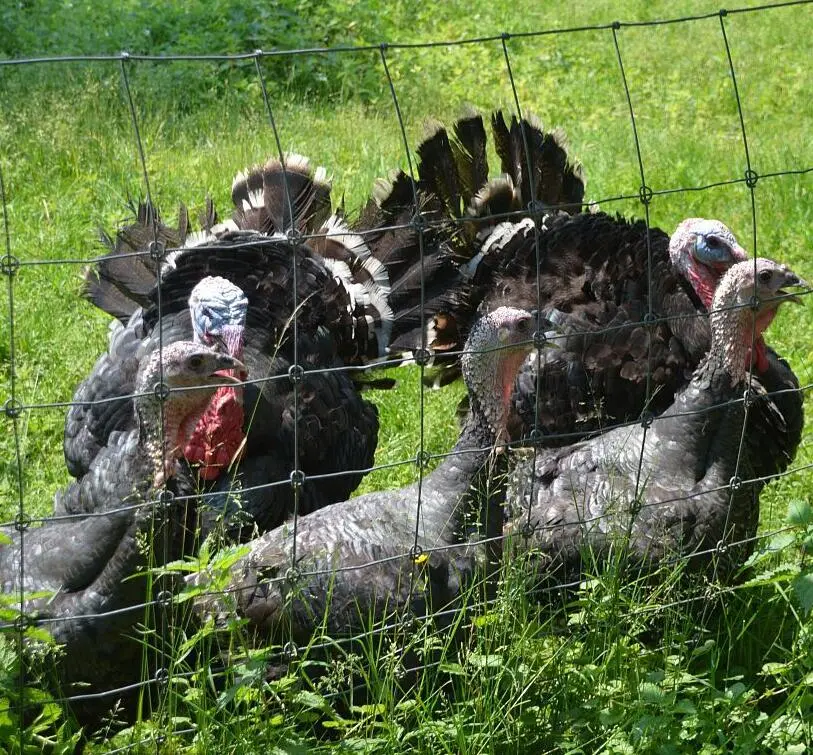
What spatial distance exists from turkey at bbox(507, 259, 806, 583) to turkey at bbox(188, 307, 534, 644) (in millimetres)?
166

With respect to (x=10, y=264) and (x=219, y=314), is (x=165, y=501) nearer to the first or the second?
(x=10, y=264)

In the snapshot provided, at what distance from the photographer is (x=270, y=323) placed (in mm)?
4594

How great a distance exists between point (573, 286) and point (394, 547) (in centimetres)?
180

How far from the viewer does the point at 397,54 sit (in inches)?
423

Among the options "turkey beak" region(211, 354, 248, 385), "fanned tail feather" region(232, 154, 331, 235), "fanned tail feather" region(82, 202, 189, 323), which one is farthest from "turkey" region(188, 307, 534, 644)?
"fanned tail feather" region(232, 154, 331, 235)

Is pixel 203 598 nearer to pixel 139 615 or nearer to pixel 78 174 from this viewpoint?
pixel 139 615

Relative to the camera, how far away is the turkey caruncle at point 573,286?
4.58 m

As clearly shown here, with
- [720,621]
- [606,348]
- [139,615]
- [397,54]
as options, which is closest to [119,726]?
[139,615]

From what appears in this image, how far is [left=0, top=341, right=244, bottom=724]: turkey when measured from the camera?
3266 millimetres

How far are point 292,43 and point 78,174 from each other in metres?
2.88

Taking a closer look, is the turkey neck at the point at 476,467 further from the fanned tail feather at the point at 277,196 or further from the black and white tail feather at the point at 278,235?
the fanned tail feather at the point at 277,196

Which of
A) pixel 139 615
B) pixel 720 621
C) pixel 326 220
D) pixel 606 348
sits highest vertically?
pixel 326 220

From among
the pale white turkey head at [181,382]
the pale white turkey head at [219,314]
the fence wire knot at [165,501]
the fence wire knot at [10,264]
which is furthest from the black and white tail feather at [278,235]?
the fence wire knot at [10,264]

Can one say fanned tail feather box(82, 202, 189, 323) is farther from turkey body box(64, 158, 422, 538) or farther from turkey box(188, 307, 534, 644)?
turkey box(188, 307, 534, 644)
